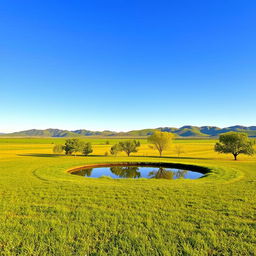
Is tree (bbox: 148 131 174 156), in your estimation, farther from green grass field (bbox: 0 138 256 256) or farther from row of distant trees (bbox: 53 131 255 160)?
green grass field (bbox: 0 138 256 256)

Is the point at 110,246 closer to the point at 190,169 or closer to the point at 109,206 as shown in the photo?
the point at 109,206

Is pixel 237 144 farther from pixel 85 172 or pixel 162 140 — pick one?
pixel 85 172

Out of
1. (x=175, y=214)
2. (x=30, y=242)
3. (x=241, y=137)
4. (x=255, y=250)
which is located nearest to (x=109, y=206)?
(x=175, y=214)

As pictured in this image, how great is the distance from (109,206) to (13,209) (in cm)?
677

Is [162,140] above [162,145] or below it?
above

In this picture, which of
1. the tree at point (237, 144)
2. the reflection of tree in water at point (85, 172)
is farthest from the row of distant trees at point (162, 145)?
the reflection of tree in water at point (85, 172)

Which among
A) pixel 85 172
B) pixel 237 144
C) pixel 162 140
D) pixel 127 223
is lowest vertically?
pixel 85 172

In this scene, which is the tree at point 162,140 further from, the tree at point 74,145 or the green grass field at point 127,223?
the green grass field at point 127,223

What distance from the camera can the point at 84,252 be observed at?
7.10m

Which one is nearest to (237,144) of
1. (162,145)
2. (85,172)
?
(162,145)

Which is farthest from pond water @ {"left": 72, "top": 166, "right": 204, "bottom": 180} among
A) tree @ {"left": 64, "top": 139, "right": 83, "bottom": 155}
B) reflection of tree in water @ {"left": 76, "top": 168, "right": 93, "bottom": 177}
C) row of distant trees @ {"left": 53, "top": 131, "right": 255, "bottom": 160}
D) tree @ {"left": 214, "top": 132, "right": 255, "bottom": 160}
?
tree @ {"left": 64, "top": 139, "right": 83, "bottom": 155}

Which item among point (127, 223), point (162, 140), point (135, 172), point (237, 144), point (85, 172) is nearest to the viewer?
point (127, 223)

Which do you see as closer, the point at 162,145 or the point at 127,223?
the point at 127,223

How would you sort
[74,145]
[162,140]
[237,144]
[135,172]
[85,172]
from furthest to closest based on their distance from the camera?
[162,140]
[74,145]
[237,144]
[135,172]
[85,172]
